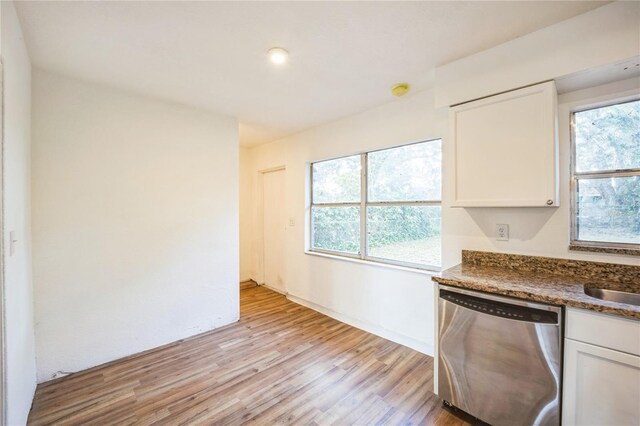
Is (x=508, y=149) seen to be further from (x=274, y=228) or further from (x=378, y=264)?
(x=274, y=228)

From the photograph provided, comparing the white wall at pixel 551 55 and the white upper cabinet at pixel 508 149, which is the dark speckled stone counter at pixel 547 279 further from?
the white wall at pixel 551 55

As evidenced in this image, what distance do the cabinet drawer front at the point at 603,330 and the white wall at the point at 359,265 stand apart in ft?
3.75

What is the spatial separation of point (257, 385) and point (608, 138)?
9.81ft

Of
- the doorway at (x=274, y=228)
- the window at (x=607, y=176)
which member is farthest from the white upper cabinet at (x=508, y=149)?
the doorway at (x=274, y=228)

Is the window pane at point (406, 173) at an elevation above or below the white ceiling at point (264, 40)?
below

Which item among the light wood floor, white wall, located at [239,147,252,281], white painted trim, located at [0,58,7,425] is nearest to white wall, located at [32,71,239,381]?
the light wood floor

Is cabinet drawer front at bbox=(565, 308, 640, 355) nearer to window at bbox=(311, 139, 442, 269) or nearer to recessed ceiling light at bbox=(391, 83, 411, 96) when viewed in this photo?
window at bbox=(311, 139, 442, 269)

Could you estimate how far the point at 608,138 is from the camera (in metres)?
1.73

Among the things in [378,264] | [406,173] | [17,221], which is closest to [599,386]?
[378,264]

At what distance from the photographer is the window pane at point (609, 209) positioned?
64.9 inches

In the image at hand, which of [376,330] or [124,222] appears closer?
[124,222]

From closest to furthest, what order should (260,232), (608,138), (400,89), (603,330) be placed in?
(603,330), (608,138), (400,89), (260,232)

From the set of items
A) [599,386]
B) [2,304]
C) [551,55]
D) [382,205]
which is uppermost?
[551,55]

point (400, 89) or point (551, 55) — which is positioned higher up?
point (400, 89)
